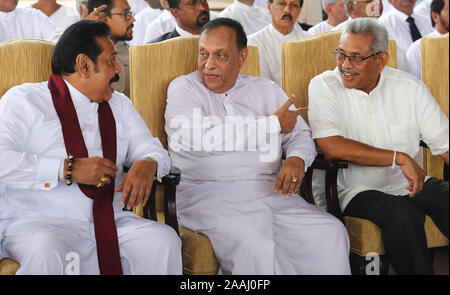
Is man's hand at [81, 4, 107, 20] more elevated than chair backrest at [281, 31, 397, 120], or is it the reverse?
man's hand at [81, 4, 107, 20]

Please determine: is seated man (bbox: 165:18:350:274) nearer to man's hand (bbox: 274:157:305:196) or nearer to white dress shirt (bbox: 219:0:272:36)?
man's hand (bbox: 274:157:305:196)

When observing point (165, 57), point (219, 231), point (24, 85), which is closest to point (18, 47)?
point (24, 85)

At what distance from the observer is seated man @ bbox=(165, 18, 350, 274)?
1.84 m

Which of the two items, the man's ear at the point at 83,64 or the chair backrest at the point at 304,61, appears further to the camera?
the chair backrest at the point at 304,61

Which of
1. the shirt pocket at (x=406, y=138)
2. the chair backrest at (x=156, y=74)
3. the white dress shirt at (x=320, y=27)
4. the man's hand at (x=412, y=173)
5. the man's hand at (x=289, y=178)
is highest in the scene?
the white dress shirt at (x=320, y=27)

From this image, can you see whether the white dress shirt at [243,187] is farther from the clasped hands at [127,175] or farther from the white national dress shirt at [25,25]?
the white national dress shirt at [25,25]

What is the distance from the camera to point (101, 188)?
69.3 inches

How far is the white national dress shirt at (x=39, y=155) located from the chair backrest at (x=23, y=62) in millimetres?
178

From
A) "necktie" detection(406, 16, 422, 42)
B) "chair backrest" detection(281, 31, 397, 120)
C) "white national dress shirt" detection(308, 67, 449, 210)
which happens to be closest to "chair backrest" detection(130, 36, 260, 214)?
"chair backrest" detection(281, 31, 397, 120)

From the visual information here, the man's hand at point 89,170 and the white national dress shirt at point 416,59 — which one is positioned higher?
the white national dress shirt at point 416,59

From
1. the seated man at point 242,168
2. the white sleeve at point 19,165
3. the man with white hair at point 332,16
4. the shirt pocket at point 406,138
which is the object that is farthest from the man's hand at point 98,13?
the shirt pocket at point 406,138

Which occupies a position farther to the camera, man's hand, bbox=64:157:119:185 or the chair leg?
the chair leg

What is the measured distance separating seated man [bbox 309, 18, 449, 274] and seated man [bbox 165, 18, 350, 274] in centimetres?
12

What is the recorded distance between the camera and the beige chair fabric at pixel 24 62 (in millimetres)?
1977
